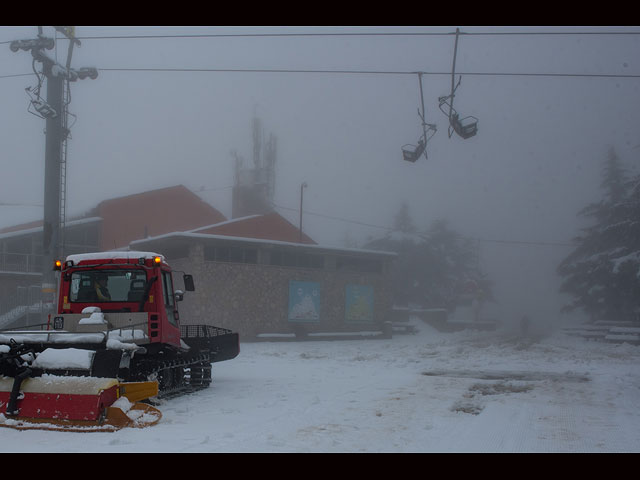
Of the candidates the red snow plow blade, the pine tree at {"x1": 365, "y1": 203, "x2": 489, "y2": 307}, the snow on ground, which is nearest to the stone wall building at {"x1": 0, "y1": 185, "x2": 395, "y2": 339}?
the snow on ground

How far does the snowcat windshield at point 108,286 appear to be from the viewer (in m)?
11.9

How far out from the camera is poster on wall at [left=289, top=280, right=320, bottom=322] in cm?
3704

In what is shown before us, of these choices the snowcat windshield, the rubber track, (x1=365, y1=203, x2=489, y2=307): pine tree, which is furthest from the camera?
(x1=365, y1=203, x2=489, y2=307): pine tree

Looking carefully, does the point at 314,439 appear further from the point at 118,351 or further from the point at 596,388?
the point at 596,388

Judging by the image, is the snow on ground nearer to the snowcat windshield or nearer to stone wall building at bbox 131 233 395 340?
the snowcat windshield

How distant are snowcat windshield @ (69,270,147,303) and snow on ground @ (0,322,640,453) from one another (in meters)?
2.18

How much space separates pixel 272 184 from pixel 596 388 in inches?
2154

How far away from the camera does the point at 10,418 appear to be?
891cm

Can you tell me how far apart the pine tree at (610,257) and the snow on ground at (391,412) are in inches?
880

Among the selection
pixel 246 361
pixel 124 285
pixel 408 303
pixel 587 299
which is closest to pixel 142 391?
pixel 124 285

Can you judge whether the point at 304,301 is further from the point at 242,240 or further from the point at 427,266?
the point at 427,266

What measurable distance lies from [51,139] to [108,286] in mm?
12357

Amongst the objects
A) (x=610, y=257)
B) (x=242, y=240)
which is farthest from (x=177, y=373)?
(x=610, y=257)

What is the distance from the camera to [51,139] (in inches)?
875
